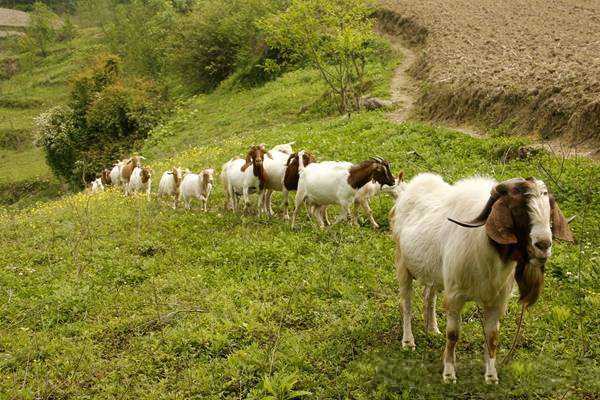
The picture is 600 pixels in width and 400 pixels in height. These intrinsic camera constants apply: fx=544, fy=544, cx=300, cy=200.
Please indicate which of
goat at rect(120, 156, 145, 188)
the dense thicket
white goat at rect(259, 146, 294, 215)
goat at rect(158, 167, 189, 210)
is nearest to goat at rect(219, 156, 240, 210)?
white goat at rect(259, 146, 294, 215)

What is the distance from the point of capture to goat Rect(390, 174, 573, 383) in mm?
4957

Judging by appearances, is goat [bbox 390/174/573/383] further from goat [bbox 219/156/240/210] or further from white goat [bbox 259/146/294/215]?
goat [bbox 219/156/240/210]

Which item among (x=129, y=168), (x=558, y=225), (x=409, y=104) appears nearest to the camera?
(x=558, y=225)

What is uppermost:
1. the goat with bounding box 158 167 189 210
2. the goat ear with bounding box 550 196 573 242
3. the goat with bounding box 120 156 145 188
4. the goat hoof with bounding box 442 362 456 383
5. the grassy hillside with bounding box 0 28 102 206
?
the goat ear with bounding box 550 196 573 242

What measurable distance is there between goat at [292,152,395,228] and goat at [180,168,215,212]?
Result: 371cm

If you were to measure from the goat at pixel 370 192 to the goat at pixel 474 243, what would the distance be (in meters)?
4.86

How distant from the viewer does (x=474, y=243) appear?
568 centimetres

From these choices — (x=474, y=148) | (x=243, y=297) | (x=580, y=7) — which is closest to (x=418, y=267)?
(x=243, y=297)

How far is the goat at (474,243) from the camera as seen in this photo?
496 cm

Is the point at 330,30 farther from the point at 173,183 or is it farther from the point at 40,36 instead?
the point at 40,36

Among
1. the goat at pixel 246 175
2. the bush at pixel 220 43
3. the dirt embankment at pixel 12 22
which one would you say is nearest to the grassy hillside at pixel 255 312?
the goat at pixel 246 175

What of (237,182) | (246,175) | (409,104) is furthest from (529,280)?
(409,104)

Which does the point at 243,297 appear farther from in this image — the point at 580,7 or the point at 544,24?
the point at 580,7

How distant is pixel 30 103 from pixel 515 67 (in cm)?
7641
